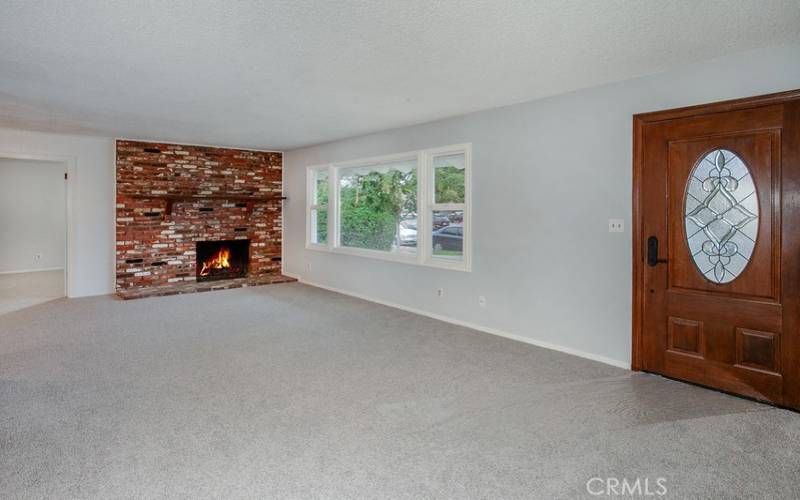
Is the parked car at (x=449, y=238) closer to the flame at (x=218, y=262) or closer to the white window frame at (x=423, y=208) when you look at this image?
the white window frame at (x=423, y=208)

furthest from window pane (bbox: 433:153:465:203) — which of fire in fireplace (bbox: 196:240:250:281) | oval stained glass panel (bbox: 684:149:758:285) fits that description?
fire in fireplace (bbox: 196:240:250:281)

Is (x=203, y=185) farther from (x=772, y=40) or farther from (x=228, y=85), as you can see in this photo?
(x=772, y=40)

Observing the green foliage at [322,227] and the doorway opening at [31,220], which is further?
the doorway opening at [31,220]

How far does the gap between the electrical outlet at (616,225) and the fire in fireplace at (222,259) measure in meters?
6.35

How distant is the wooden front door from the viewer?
3.01m

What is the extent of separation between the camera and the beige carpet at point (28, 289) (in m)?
6.13

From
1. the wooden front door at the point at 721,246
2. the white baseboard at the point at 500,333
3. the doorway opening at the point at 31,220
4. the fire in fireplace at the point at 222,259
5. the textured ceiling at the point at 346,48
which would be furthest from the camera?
the doorway opening at the point at 31,220

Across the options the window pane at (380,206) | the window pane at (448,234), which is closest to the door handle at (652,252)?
the window pane at (448,234)

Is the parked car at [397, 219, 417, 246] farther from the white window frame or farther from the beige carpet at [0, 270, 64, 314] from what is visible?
the beige carpet at [0, 270, 64, 314]

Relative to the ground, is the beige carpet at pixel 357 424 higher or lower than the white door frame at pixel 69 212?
lower

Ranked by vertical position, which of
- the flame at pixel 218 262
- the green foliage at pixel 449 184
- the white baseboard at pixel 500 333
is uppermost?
the green foliage at pixel 449 184

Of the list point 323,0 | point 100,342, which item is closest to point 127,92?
point 100,342

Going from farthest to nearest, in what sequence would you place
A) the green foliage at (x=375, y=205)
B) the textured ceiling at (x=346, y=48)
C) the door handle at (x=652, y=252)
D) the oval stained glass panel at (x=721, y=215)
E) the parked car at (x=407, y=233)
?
the green foliage at (x=375, y=205)
the parked car at (x=407, y=233)
the door handle at (x=652, y=252)
the oval stained glass panel at (x=721, y=215)
the textured ceiling at (x=346, y=48)

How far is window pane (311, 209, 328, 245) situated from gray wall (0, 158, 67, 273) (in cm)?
502
